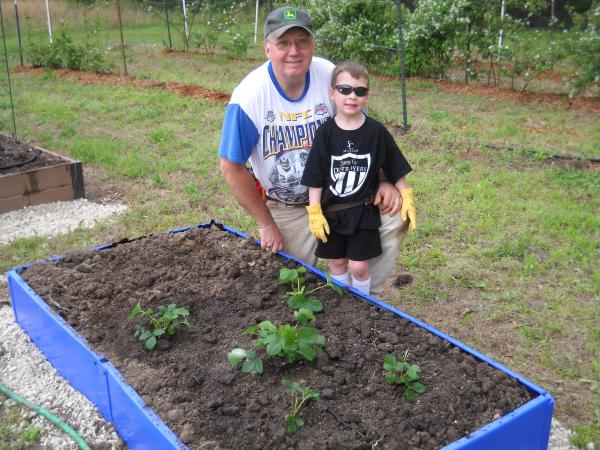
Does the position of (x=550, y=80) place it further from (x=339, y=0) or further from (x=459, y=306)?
(x=459, y=306)

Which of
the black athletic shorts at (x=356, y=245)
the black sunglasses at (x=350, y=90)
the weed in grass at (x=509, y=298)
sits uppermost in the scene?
the black sunglasses at (x=350, y=90)

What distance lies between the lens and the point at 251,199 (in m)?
3.41

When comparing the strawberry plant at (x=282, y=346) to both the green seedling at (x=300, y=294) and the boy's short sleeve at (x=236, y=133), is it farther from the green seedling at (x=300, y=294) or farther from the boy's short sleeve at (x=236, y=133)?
the boy's short sleeve at (x=236, y=133)

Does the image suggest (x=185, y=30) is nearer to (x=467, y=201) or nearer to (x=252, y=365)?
(x=467, y=201)

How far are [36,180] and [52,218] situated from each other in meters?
0.48

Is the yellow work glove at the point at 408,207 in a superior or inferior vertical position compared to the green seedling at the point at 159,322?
superior

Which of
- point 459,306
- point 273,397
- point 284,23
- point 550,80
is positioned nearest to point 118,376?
point 273,397

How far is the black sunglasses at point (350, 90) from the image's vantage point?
3.08 m

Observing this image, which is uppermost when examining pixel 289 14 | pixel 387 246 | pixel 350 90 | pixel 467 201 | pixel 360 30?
pixel 289 14

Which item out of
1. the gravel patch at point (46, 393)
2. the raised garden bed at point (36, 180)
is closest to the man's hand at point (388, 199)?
the gravel patch at point (46, 393)

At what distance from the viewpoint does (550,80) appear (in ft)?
38.1

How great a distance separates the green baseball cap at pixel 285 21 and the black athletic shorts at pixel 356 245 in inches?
41.8

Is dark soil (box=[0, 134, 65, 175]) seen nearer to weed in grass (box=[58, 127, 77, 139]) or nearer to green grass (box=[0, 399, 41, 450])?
weed in grass (box=[58, 127, 77, 139])

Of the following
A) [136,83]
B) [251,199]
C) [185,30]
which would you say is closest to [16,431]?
[251,199]
